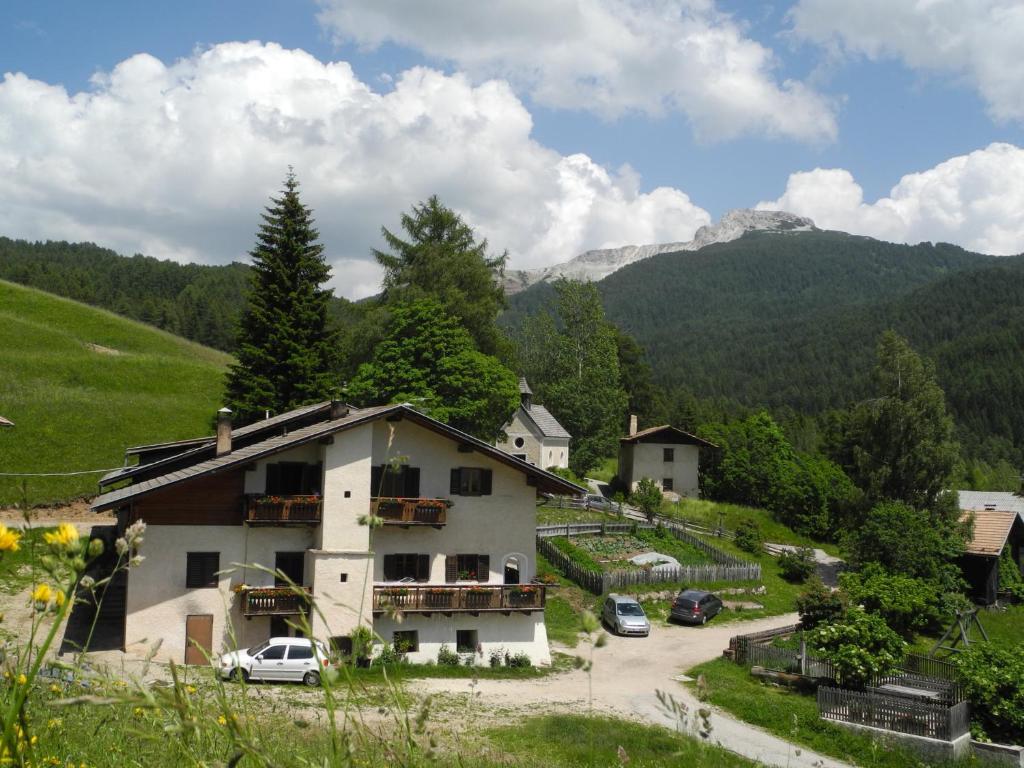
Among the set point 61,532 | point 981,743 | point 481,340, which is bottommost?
point 981,743

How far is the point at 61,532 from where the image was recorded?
2754mm

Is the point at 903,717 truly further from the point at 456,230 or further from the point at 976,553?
the point at 456,230

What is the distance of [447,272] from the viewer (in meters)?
59.0

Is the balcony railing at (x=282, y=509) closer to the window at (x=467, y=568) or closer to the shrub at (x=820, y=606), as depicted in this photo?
the window at (x=467, y=568)

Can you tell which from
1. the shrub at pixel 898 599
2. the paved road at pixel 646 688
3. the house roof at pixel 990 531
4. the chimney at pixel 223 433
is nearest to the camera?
the paved road at pixel 646 688

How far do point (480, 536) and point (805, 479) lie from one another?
129ft

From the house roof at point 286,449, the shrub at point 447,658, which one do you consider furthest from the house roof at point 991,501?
the shrub at point 447,658

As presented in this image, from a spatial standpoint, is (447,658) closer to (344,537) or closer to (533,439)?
(344,537)

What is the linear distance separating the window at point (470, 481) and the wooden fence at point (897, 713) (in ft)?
Result: 42.7

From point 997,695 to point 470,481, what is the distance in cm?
1719

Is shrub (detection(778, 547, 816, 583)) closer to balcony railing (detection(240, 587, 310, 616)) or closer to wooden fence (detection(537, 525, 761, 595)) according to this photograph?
wooden fence (detection(537, 525, 761, 595))

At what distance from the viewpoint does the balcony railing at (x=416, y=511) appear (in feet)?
94.1

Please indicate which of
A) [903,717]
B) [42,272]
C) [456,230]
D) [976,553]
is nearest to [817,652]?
[903,717]

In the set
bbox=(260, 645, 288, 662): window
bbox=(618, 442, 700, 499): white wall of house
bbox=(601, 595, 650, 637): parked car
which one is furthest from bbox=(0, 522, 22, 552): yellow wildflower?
bbox=(618, 442, 700, 499): white wall of house
